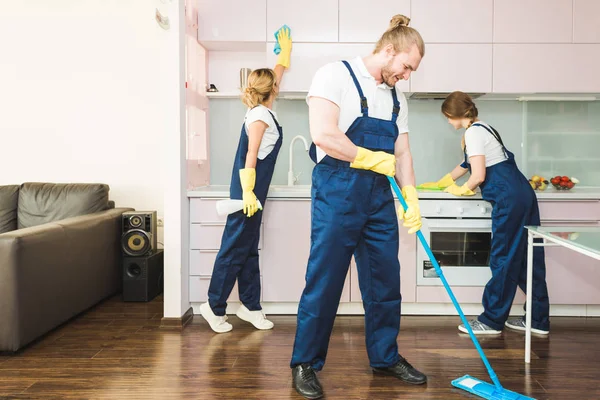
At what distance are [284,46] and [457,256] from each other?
1.74 meters

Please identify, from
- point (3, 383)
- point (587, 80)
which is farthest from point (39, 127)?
point (587, 80)

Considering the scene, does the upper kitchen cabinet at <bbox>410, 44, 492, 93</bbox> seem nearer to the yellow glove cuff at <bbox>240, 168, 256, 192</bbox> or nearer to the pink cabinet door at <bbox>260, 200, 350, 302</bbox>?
the pink cabinet door at <bbox>260, 200, 350, 302</bbox>

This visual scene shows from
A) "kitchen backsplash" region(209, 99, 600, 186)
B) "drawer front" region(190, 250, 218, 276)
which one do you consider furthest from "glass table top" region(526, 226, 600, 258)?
"drawer front" region(190, 250, 218, 276)

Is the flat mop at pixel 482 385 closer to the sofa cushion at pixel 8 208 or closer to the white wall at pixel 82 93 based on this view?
the white wall at pixel 82 93

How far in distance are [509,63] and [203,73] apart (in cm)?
210

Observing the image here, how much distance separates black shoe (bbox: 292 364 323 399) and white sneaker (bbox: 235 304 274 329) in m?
0.87

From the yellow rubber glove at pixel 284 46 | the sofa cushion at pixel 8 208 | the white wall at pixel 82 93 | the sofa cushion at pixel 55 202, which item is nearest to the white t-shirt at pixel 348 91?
the yellow rubber glove at pixel 284 46

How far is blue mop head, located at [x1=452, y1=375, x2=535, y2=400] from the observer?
77.8 inches

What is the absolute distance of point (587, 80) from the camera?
3.42 metres

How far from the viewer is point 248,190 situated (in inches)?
112

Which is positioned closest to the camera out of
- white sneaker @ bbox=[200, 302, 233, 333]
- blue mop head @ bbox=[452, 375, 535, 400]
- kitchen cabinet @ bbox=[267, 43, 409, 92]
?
blue mop head @ bbox=[452, 375, 535, 400]

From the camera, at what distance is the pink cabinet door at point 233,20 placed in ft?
11.1

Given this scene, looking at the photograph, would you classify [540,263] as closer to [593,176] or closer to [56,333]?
[593,176]

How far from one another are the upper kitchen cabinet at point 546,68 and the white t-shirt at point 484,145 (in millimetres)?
696
